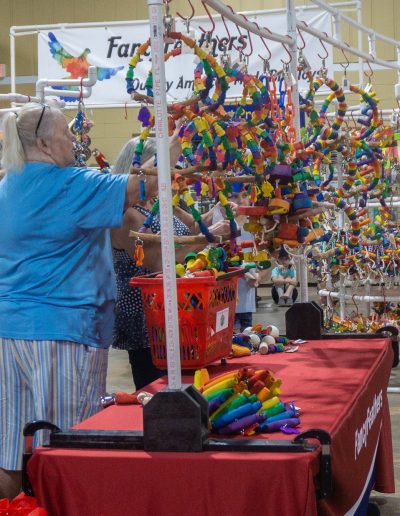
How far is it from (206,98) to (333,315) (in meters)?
4.79

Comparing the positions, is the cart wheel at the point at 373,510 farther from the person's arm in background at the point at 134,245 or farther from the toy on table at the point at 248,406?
the toy on table at the point at 248,406

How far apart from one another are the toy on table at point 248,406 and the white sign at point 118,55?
460 cm

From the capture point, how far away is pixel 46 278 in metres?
2.51

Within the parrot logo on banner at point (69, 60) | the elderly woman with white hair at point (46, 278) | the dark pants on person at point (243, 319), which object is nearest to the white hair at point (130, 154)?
the elderly woman with white hair at point (46, 278)

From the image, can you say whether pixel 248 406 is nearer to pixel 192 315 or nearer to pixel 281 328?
pixel 192 315

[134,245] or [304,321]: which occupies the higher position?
[134,245]

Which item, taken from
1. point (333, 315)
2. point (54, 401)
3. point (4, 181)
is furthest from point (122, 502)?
point (333, 315)

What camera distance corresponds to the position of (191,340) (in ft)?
8.42

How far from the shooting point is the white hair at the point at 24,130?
101 inches

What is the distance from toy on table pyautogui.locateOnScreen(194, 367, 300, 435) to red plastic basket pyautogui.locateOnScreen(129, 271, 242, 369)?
1.12ft

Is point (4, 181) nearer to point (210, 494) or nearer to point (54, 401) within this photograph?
point (54, 401)

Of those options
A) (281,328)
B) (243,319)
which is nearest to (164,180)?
(243,319)

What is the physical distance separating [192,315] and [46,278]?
404 mm

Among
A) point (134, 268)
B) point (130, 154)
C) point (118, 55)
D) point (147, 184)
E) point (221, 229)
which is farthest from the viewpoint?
point (118, 55)
